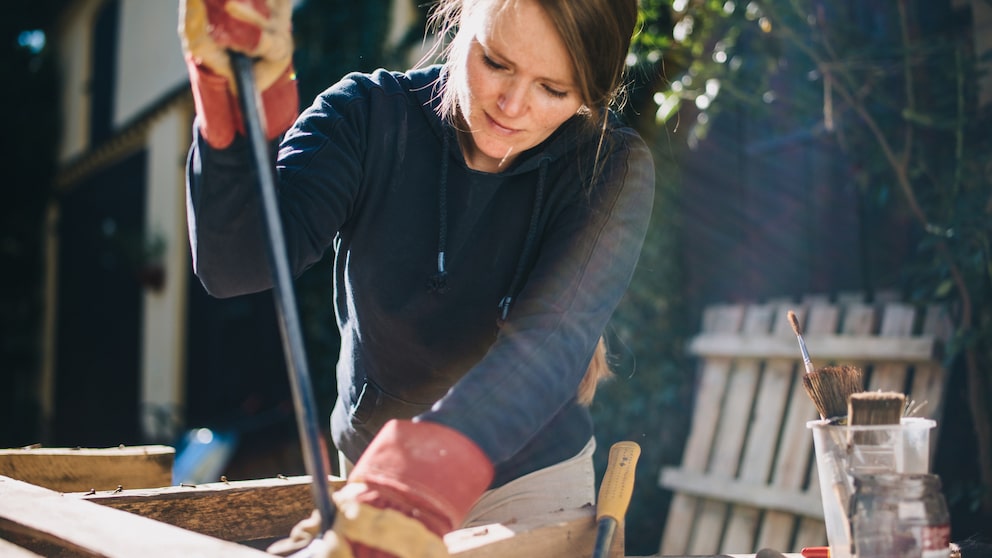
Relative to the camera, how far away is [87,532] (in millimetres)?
1144

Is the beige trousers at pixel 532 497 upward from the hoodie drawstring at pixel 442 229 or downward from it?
downward

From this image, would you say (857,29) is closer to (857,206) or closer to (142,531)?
(857,206)

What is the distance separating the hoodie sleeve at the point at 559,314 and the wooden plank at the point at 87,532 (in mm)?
315

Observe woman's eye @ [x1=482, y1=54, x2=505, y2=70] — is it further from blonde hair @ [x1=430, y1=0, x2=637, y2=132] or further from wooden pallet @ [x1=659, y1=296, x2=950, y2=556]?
wooden pallet @ [x1=659, y1=296, x2=950, y2=556]

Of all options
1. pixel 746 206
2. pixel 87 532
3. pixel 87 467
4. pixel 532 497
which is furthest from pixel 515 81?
pixel 746 206

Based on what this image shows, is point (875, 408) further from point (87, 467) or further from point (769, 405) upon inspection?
point (769, 405)

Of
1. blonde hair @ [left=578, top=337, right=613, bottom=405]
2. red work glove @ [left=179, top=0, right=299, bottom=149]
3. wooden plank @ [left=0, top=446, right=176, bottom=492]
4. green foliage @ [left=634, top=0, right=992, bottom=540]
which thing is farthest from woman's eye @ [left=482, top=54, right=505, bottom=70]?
green foliage @ [left=634, top=0, right=992, bottom=540]

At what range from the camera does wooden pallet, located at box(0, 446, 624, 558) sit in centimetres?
109

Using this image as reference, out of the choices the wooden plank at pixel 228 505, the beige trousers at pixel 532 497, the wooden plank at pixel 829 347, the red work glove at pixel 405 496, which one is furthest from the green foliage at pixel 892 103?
the red work glove at pixel 405 496

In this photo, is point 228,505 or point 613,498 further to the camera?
point 228,505

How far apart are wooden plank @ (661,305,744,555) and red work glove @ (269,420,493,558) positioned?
282cm

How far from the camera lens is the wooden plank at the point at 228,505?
1538 mm

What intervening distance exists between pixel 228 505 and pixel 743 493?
2.44m

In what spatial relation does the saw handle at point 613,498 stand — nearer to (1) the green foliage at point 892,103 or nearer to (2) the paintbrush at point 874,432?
(2) the paintbrush at point 874,432
